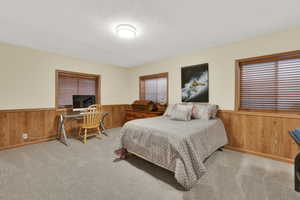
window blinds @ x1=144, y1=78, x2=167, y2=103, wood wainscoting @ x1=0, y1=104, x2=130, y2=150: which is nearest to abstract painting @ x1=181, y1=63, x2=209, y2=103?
window blinds @ x1=144, y1=78, x2=167, y2=103

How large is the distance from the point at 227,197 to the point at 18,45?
4601 millimetres

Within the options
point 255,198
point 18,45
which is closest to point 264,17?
point 255,198

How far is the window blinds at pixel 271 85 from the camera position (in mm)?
2348

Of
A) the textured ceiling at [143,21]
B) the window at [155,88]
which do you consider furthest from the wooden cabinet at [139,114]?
the textured ceiling at [143,21]

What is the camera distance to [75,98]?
3621 millimetres

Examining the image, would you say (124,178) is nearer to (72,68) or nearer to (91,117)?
(91,117)

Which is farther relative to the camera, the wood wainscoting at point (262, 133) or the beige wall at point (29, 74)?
the beige wall at point (29, 74)

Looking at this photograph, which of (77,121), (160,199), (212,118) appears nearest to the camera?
(160,199)

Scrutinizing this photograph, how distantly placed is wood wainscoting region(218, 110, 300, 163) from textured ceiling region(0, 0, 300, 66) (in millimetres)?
1529

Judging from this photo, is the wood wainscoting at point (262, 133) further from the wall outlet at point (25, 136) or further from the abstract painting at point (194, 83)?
the wall outlet at point (25, 136)

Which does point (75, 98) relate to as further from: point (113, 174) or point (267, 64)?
point (267, 64)

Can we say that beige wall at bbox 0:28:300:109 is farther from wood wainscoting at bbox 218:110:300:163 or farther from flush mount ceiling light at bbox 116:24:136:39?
flush mount ceiling light at bbox 116:24:136:39

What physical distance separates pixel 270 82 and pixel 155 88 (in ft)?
9.26

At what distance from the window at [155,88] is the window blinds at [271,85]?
1981 mm
